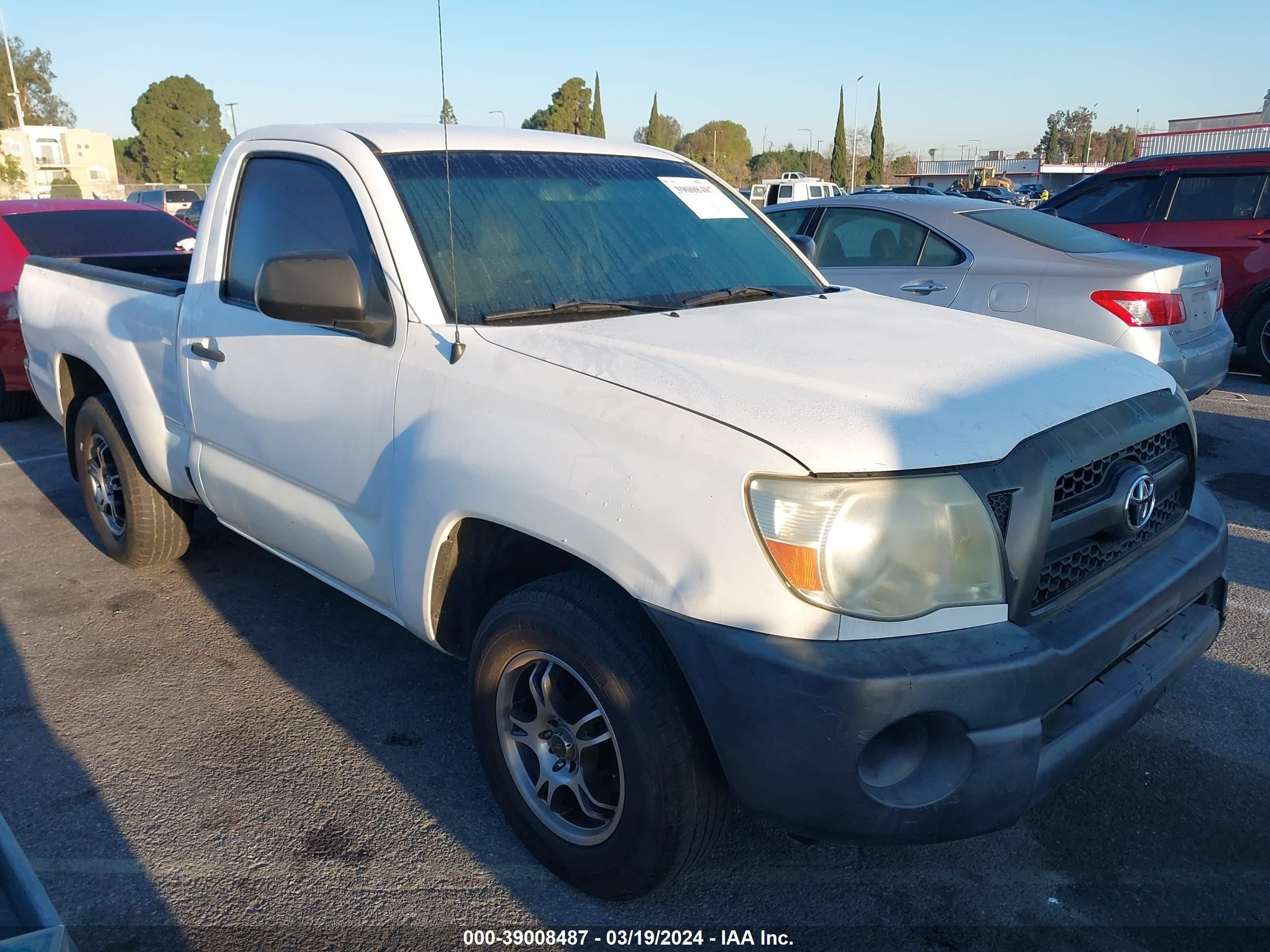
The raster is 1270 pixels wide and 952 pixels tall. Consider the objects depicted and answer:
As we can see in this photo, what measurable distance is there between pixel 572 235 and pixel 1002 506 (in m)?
1.66

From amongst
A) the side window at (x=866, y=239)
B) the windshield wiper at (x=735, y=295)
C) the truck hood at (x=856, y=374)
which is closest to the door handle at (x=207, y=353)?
the truck hood at (x=856, y=374)

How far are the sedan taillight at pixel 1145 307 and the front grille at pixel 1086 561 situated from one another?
355cm

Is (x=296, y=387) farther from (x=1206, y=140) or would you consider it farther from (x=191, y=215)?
(x=1206, y=140)

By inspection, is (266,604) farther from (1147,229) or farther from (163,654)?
(1147,229)

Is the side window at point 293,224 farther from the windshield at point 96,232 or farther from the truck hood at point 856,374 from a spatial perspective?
the windshield at point 96,232

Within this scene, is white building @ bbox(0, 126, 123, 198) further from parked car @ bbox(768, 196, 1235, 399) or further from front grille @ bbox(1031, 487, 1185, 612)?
front grille @ bbox(1031, 487, 1185, 612)

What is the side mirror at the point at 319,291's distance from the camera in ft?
8.89

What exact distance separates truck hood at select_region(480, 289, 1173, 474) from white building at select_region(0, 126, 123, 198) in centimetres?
5208

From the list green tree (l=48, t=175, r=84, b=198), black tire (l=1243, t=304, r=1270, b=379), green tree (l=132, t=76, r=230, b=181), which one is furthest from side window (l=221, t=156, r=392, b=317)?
green tree (l=132, t=76, r=230, b=181)

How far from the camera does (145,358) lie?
13.2 feet

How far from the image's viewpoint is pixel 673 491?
6.77 feet

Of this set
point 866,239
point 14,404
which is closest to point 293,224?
point 866,239

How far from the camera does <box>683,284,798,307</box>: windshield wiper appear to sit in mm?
3111

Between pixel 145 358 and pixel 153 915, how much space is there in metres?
2.35
